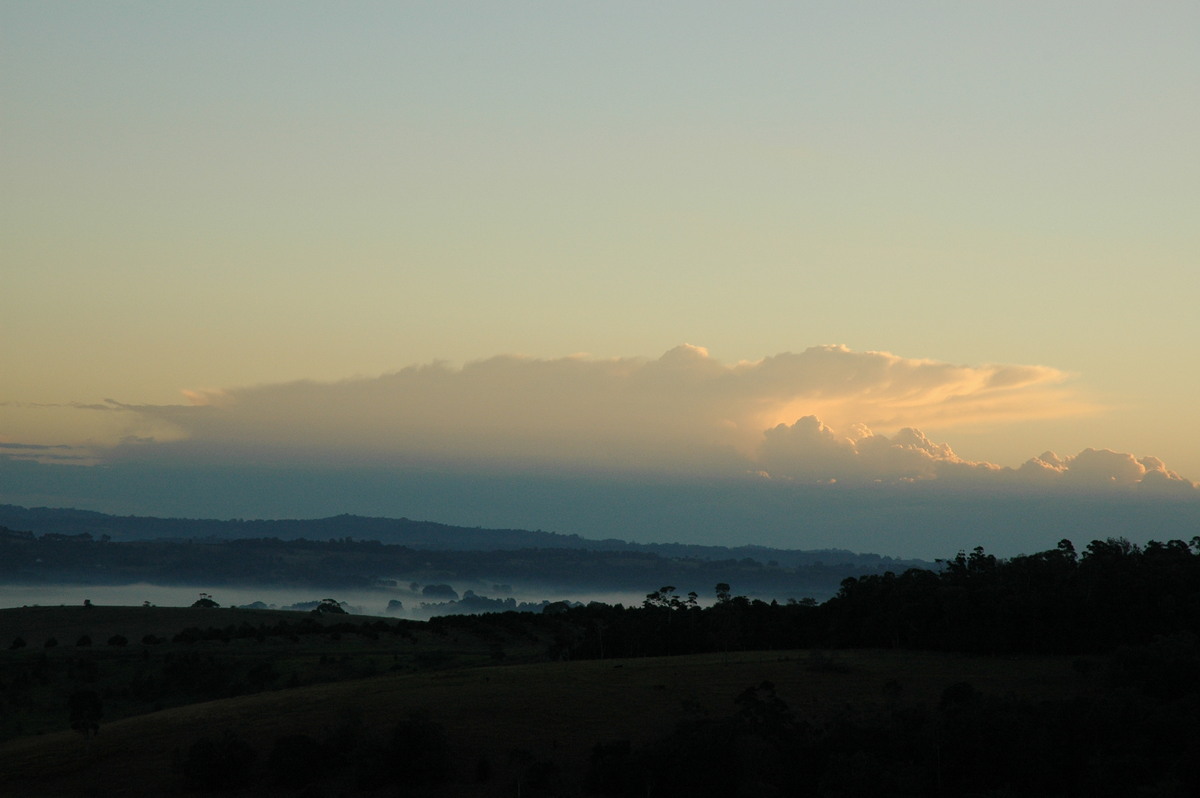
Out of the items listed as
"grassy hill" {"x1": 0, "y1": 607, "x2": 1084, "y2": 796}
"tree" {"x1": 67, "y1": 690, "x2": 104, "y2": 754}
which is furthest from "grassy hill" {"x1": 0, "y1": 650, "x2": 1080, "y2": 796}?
"tree" {"x1": 67, "y1": 690, "x2": 104, "y2": 754}

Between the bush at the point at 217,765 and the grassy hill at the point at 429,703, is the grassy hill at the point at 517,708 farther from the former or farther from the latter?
the bush at the point at 217,765

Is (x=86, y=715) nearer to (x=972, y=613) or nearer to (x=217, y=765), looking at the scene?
(x=217, y=765)

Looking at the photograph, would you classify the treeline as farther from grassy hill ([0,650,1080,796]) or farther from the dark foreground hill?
grassy hill ([0,650,1080,796])

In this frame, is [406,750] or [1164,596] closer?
[406,750]

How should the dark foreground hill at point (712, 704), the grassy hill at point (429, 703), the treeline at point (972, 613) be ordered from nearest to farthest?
the dark foreground hill at point (712, 704), the grassy hill at point (429, 703), the treeline at point (972, 613)

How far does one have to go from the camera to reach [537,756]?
205 ft

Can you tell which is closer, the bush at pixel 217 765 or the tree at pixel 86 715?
the bush at pixel 217 765

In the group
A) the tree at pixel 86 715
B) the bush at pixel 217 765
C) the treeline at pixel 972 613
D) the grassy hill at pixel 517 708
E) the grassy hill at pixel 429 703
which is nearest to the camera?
the bush at pixel 217 765

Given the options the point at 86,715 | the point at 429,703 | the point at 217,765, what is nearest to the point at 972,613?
the point at 429,703

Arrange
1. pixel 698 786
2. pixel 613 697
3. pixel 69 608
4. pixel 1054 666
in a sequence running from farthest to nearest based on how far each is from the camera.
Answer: pixel 69 608 < pixel 1054 666 < pixel 613 697 < pixel 698 786

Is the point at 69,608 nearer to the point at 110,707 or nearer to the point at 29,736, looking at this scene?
the point at 110,707

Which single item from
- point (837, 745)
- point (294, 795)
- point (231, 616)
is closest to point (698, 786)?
point (837, 745)

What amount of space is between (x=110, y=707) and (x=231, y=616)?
2591 inches

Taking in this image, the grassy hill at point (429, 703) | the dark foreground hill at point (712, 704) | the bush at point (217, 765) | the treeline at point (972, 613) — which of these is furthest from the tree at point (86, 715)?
the treeline at point (972, 613)
